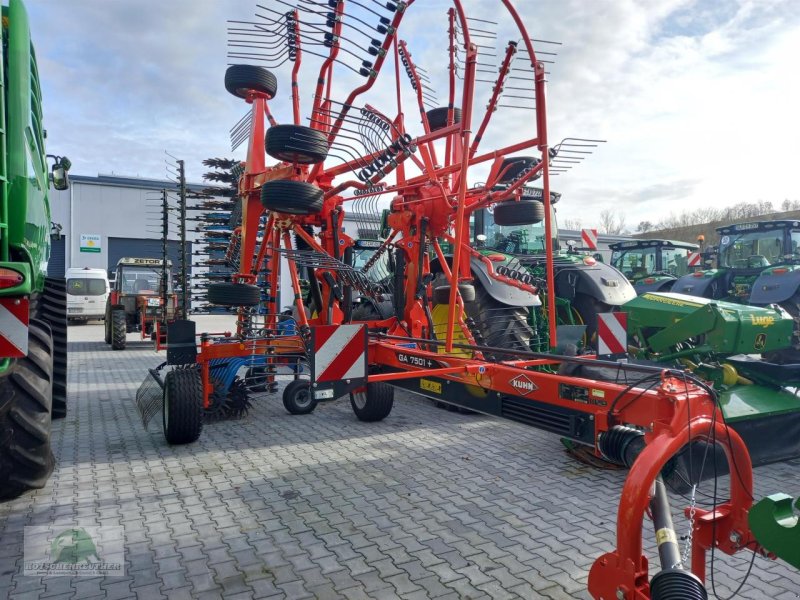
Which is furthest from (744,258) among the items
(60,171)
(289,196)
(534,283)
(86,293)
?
(86,293)

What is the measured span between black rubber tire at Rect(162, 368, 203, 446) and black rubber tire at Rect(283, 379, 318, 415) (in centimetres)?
133

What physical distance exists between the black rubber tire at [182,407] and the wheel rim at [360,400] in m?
1.62

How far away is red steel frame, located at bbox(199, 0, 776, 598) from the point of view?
2.19 m

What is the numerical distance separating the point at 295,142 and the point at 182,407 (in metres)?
2.41

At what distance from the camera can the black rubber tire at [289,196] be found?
452cm

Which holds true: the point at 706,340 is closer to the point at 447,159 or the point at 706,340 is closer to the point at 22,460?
the point at 447,159

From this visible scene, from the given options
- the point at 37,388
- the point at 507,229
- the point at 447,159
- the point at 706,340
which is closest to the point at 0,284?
the point at 37,388

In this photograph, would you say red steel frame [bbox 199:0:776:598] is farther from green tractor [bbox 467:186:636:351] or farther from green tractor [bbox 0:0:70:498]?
green tractor [bbox 0:0:70:498]

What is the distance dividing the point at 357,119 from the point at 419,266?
4.87 ft

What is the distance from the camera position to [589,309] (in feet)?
24.0

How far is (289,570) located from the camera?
290 cm

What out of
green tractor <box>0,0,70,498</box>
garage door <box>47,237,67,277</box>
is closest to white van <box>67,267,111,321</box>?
garage door <box>47,237,67,277</box>

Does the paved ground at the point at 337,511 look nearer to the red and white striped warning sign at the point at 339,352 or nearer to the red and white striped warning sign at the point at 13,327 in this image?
the red and white striped warning sign at the point at 339,352

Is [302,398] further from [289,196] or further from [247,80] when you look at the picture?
[247,80]
